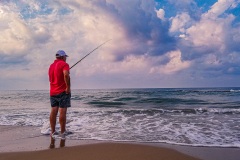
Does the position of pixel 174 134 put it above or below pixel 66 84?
below

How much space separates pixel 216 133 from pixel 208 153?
244 centimetres

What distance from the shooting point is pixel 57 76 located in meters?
5.52

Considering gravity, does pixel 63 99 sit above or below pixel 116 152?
above

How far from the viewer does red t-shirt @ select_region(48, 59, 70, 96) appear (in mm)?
5477

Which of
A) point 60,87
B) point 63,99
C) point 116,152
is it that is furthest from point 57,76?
point 116,152

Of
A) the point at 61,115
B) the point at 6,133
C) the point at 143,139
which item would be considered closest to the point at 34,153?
the point at 61,115

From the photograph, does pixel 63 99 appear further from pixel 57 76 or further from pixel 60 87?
pixel 57 76

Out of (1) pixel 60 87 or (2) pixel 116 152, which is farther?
(1) pixel 60 87

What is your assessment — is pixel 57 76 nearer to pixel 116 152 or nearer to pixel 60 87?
pixel 60 87

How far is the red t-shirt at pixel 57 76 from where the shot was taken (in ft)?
18.0

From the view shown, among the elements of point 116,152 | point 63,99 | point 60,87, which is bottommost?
point 116,152

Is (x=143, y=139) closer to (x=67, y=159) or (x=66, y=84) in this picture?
(x=66, y=84)

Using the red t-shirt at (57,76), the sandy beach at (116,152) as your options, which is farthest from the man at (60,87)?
the sandy beach at (116,152)

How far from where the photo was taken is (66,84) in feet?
17.7
